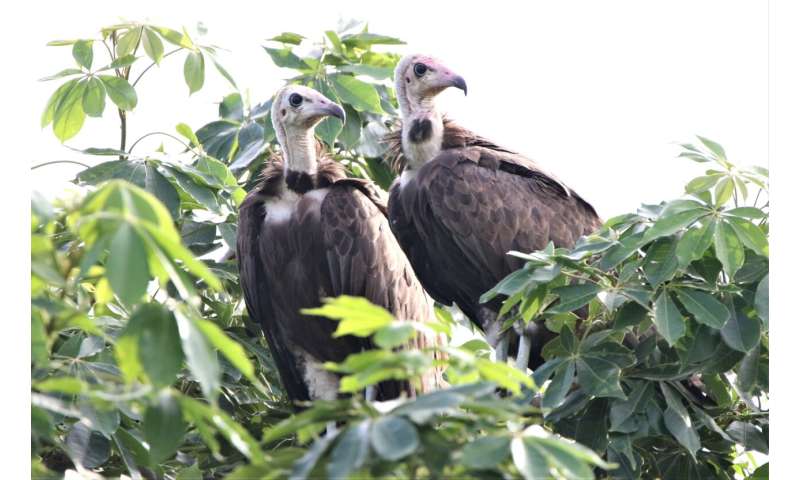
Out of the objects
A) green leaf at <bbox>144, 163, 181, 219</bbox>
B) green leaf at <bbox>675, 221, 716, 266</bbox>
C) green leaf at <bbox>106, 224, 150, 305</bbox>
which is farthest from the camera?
green leaf at <bbox>144, 163, 181, 219</bbox>

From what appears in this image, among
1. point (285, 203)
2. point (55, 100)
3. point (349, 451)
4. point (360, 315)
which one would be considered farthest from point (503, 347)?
point (349, 451)

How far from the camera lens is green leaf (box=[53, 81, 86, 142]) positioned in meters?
7.59

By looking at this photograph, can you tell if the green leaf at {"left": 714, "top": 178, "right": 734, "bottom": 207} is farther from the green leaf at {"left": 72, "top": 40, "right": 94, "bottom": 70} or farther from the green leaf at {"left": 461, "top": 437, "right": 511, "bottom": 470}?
the green leaf at {"left": 72, "top": 40, "right": 94, "bottom": 70}

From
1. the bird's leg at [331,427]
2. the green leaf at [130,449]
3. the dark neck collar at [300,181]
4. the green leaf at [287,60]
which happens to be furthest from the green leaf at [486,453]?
the green leaf at [287,60]

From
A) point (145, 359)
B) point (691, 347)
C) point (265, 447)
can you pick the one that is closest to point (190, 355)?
point (145, 359)

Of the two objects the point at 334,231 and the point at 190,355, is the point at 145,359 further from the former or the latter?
the point at 334,231

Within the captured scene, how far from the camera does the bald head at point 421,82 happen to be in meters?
8.02

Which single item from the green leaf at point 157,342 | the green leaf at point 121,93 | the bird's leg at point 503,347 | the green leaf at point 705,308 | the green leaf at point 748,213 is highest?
the green leaf at point 157,342

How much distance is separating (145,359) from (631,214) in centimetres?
322

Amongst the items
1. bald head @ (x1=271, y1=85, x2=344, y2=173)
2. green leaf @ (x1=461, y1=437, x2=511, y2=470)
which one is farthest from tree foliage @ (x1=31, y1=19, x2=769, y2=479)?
bald head @ (x1=271, y1=85, x2=344, y2=173)

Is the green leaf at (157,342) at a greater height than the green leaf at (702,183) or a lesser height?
greater

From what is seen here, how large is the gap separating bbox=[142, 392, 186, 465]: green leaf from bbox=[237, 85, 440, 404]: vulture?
3701mm

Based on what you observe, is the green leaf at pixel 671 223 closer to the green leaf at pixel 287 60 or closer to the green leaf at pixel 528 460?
the green leaf at pixel 528 460

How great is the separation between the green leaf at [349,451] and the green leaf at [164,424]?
452mm
